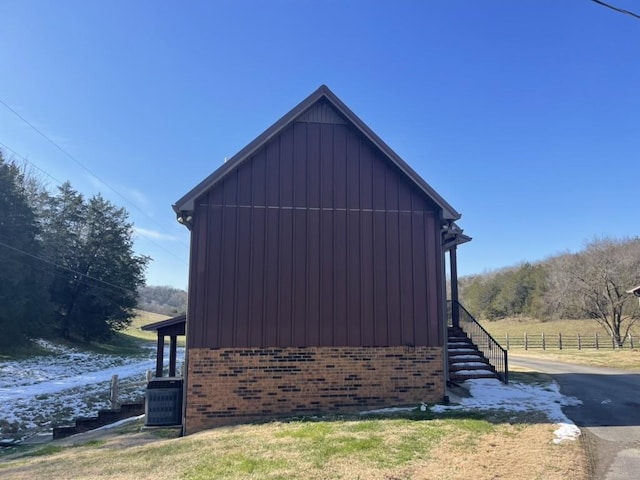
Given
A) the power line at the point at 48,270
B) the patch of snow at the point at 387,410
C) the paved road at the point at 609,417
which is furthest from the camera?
the power line at the point at 48,270

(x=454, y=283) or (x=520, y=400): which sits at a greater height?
(x=454, y=283)

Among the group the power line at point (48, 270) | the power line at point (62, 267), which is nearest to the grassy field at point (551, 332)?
the power line at point (62, 267)

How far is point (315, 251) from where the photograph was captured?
1103 cm

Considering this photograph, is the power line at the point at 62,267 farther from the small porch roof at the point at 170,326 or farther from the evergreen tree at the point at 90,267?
the small porch roof at the point at 170,326

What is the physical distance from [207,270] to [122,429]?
4985 mm

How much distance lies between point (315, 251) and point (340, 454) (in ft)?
16.3

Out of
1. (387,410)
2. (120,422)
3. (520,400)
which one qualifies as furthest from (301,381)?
(120,422)

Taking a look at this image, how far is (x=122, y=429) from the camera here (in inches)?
475

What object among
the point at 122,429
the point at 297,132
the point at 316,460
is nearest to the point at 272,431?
the point at 316,460

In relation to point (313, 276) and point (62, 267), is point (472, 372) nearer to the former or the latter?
point (313, 276)

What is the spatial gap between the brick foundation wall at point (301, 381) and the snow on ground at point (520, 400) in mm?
908

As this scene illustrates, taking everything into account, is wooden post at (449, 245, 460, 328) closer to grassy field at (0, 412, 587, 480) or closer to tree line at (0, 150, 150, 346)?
grassy field at (0, 412, 587, 480)

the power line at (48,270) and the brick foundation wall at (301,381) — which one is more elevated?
the power line at (48,270)

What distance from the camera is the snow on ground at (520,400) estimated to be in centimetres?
904
